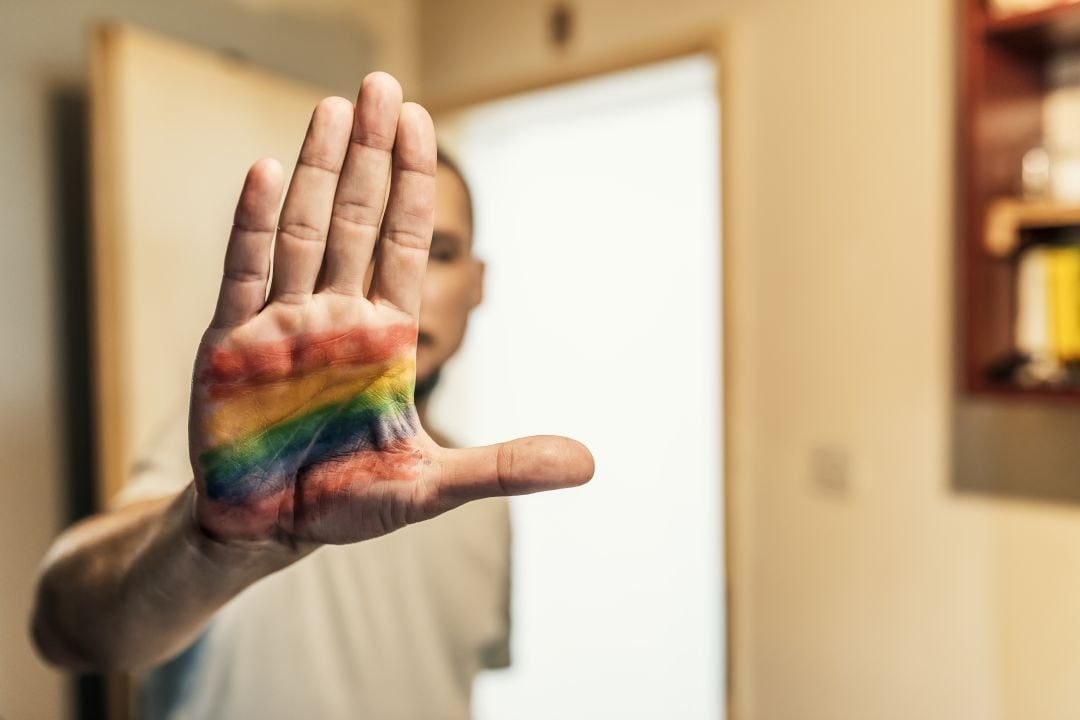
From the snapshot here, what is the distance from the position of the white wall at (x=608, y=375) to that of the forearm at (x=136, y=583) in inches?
8.6

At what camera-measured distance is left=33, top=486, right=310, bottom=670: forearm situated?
1.59ft

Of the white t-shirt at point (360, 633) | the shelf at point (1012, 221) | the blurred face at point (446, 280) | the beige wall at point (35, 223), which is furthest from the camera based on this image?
the beige wall at point (35, 223)

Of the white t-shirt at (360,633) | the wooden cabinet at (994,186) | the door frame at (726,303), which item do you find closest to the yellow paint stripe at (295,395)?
the white t-shirt at (360,633)

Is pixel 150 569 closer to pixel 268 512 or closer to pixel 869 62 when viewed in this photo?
pixel 268 512

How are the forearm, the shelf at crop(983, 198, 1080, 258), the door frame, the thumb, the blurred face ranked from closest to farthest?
the thumb
the forearm
the blurred face
the shelf at crop(983, 198, 1080, 258)
the door frame

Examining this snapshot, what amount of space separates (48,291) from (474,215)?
85 cm

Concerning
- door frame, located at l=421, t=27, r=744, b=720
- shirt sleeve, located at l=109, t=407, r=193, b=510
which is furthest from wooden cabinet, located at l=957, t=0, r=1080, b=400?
shirt sleeve, located at l=109, t=407, r=193, b=510

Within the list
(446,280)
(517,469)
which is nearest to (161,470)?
(446,280)

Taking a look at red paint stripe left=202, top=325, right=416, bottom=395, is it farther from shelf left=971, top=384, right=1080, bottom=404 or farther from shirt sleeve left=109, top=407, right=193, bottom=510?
shelf left=971, top=384, right=1080, bottom=404

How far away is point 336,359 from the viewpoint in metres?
0.41

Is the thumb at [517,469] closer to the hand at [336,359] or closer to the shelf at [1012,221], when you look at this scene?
the hand at [336,359]

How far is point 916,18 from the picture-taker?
114cm

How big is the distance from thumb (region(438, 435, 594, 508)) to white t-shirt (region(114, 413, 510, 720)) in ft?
0.93

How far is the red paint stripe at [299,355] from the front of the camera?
40cm
